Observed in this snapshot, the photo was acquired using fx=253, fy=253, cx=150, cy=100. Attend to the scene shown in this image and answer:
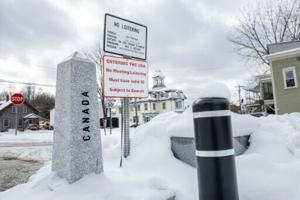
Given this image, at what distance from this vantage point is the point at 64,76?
3244 millimetres

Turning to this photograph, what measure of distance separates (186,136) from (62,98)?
166 cm

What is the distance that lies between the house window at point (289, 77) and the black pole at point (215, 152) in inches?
700

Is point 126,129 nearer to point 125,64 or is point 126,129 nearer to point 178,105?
point 125,64

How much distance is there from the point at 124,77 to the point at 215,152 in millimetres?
2704

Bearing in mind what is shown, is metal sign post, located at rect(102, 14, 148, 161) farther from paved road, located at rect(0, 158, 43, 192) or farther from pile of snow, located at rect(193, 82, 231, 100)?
pile of snow, located at rect(193, 82, 231, 100)

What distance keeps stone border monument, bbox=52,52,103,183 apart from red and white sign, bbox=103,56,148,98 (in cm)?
51

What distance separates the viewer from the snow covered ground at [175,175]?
2350mm

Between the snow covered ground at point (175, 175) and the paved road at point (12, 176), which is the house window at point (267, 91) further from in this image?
the paved road at point (12, 176)

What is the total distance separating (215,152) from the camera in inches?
59.7

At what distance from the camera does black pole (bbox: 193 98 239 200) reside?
1.51 m

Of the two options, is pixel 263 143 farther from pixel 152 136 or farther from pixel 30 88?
pixel 30 88

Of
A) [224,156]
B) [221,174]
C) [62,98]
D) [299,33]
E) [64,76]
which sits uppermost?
[299,33]

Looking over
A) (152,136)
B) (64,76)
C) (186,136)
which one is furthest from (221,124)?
(152,136)

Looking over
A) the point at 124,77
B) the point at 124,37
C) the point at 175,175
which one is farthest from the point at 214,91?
the point at 124,37
